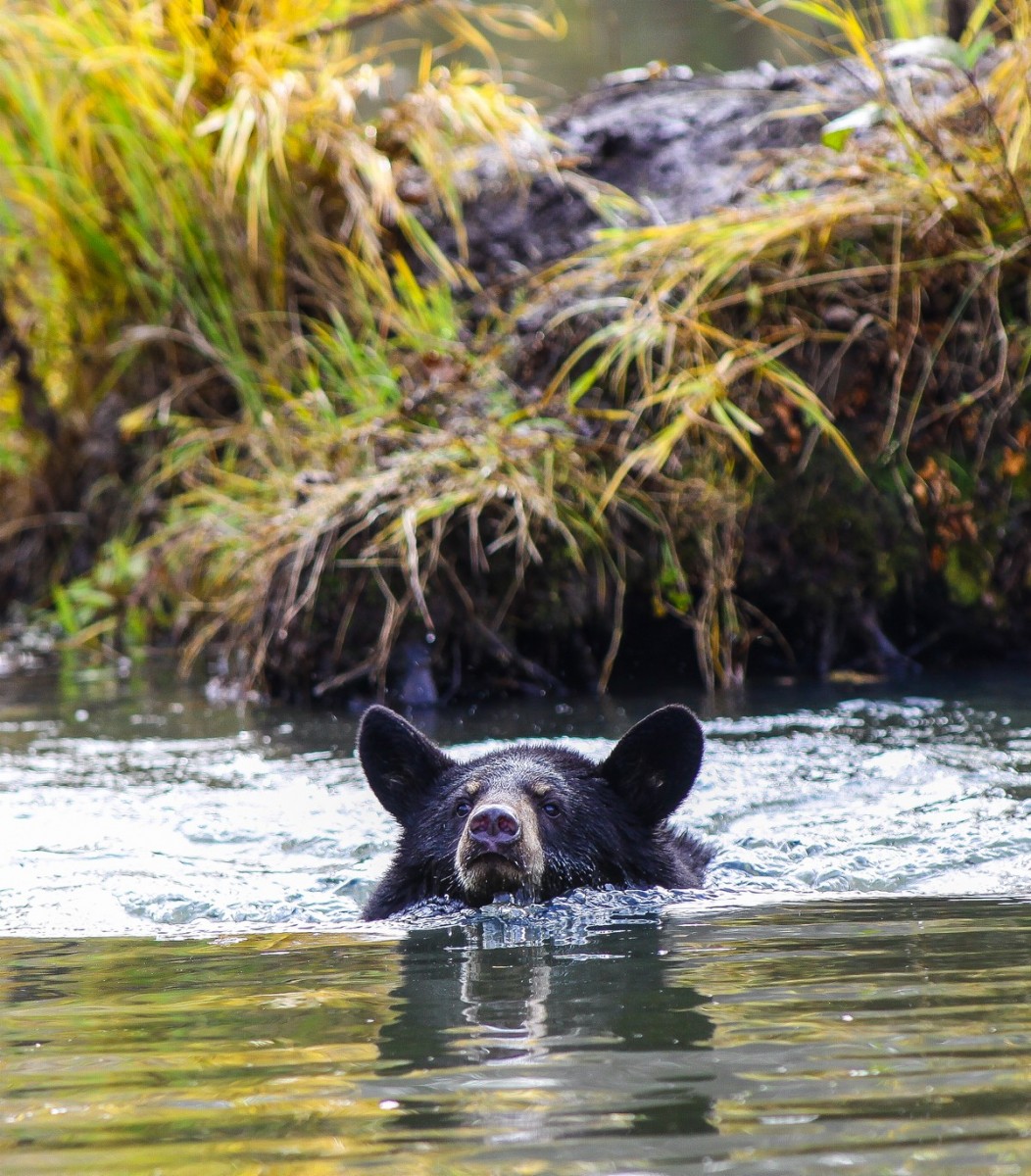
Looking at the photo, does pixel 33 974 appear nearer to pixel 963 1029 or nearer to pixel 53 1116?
pixel 53 1116

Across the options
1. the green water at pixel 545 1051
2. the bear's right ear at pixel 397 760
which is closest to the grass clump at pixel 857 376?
the bear's right ear at pixel 397 760

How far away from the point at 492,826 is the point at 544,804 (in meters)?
0.43

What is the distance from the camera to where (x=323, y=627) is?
24.5 ft

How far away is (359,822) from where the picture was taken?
5.86m

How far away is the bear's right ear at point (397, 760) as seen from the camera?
4.63m

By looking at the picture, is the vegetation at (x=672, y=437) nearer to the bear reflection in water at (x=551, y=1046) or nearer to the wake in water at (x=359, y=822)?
the wake in water at (x=359, y=822)

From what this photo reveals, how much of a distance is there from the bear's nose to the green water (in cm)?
23

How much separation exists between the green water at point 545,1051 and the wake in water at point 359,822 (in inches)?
15.4

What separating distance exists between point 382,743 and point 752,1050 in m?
2.18

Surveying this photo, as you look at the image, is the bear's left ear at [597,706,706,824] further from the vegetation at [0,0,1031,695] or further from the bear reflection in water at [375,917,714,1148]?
the vegetation at [0,0,1031,695]

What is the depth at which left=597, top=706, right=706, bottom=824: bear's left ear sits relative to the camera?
4547 millimetres

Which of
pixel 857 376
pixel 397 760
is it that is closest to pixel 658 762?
pixel 397 760

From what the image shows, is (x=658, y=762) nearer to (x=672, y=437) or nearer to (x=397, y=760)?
(x=397, y=760)

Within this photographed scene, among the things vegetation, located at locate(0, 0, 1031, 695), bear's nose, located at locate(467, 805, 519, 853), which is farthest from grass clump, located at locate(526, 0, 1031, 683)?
bear's nose, located at locate(467, 805, 519, 853)
